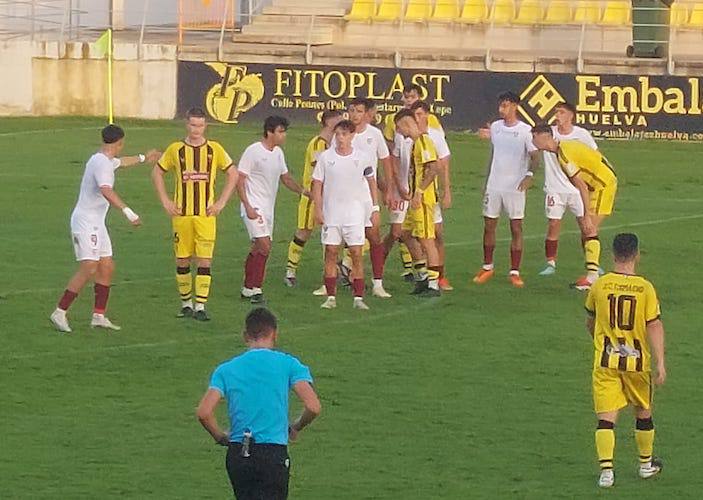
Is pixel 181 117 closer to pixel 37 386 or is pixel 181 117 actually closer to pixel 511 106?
pixel 511 106

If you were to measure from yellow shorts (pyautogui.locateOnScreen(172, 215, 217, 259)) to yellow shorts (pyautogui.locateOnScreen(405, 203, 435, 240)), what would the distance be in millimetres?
2544

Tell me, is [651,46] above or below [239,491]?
above

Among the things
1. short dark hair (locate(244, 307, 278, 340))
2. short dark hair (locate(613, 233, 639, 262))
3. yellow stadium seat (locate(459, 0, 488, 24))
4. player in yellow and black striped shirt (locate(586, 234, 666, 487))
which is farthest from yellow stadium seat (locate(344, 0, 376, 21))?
short dark hair (locate(244, 307, 278, 340))

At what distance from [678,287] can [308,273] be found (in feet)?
13.7

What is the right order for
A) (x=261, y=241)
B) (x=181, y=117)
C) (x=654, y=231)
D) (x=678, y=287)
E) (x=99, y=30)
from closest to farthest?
(x=261, y=241) → (x=678, y=287) → (x=654, y=231) → (x=181, y=117) → (x=99, y=30)

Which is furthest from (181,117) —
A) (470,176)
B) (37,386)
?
(37,386)

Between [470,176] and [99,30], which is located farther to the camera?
[99,30]

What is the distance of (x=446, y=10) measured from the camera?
38.2m

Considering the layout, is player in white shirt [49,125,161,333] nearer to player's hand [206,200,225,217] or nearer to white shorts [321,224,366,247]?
player's hand [206,200,225,217]

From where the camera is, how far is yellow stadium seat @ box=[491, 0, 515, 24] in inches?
1479

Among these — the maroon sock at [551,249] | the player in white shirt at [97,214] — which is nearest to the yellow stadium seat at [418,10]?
the maroon sock at [551,249]

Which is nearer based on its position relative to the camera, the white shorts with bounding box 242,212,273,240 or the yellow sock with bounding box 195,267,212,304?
the yellow sock with bounding box 195,267,212,304

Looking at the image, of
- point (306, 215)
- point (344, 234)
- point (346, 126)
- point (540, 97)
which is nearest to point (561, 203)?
point (306, 215)

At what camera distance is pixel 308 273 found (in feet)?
62.9
